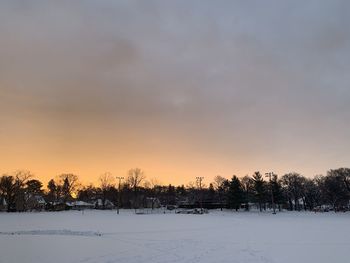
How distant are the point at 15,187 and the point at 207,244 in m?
103

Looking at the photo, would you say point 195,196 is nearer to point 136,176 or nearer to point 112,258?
point 136,176

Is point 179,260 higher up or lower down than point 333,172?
lower down

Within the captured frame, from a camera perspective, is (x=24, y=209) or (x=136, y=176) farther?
(x=136, y=176)

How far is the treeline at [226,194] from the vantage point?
98.2m

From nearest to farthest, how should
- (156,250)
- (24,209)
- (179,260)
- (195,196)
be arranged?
(179,260) < (156,250) < (24,209) < (195,196)

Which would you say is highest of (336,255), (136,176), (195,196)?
(136,176)

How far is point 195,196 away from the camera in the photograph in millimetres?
136500

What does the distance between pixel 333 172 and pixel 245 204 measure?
32.7 meters

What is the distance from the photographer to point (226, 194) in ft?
343

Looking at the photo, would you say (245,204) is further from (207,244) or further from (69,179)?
(207,244)

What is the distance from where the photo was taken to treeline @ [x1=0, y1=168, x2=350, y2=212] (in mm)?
98200

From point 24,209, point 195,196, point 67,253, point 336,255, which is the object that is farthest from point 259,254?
point 195,196

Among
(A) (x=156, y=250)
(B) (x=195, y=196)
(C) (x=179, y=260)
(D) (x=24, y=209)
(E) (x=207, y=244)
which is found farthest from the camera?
(B) (x=195, y=196)

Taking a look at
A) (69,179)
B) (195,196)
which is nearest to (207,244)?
(195,196)
